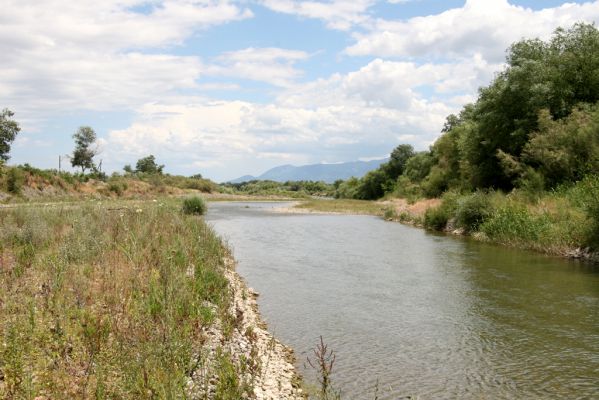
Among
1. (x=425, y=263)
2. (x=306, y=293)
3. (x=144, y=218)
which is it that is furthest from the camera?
(x=425, y=263)

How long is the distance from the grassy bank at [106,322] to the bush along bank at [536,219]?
19.0 m

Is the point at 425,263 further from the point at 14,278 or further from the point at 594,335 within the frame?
the point at 14,278

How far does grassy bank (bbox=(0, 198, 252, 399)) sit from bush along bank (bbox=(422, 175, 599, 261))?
1897cm

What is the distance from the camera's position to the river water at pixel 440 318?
1032cm

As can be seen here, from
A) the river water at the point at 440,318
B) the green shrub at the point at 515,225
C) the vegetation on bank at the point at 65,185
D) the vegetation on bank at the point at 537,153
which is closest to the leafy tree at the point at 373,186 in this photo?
the vegetation on bank at the point at 65,185

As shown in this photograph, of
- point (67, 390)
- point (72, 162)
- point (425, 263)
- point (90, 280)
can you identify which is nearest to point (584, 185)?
point (425, 263)

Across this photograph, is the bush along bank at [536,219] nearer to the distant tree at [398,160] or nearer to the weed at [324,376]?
the weed at [324,376]

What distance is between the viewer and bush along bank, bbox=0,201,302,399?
715cm

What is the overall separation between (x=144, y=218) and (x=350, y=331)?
41.1ft

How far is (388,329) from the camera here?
45.7 ft

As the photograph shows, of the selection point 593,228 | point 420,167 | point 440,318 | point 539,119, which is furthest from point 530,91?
point 420,167

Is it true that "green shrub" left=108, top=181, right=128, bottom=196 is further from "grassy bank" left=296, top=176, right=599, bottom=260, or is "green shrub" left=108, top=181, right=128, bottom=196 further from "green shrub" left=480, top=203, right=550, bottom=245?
"green shrub" left=480, top=203, right=550, bottom=245

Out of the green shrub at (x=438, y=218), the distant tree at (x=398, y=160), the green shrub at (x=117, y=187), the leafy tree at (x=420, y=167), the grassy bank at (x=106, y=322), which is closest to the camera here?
the grassy bank at (x=106, y=322)

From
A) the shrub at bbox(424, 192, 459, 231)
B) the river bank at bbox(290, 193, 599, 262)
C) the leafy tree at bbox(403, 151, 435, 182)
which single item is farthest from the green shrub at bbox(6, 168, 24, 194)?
the leafy tree at bbox(403, 151, 435, 182)
